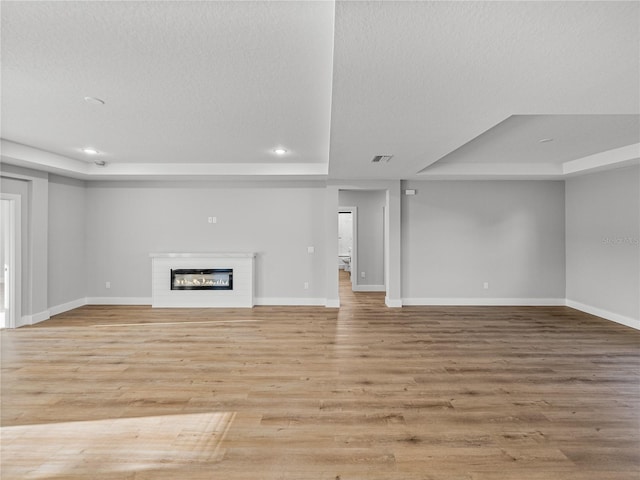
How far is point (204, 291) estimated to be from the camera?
6.18m

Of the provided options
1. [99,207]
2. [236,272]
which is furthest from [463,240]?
[99,207]

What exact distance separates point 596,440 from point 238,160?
5.11 metres

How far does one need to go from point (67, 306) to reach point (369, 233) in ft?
20.4

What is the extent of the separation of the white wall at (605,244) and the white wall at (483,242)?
28 centimetres

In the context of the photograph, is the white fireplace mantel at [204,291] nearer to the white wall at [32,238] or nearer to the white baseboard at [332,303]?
the white baseboard at [332,303]

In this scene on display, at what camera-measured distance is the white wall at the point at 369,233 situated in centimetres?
809

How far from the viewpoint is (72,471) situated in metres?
1.95

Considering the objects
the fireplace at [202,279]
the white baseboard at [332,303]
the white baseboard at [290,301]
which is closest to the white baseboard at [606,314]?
the white baseboard at [332,303]

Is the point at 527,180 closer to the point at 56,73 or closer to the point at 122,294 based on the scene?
the point at 56,73

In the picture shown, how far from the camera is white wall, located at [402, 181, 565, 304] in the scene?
634 cm

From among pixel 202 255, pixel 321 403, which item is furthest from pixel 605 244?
pixel 202 255

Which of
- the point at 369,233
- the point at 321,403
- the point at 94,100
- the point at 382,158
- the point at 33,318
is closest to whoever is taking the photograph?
the point at 321,403

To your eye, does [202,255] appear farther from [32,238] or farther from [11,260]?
[11,260]

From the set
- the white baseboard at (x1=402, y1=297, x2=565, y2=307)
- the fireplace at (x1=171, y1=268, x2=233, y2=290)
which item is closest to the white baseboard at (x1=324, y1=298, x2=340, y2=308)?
the white baseboard at (x1=402, y1=297, x2=565, y2=307)
